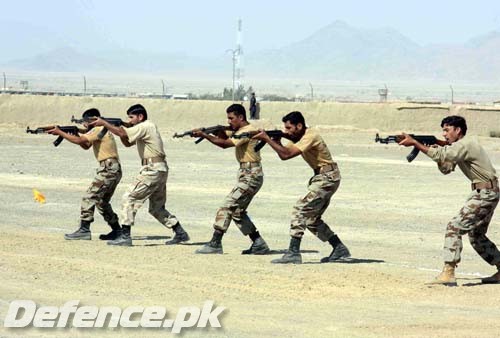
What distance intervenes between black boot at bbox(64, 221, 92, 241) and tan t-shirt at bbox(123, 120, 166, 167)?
139 cm

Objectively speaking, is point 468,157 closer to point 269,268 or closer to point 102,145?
point 269,268

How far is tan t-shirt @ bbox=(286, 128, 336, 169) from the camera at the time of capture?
14297mm

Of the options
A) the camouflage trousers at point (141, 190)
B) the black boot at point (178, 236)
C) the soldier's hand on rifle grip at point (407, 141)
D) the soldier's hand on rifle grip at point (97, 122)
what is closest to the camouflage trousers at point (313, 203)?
the soldier's hand on rifle grip at point (407, 141)

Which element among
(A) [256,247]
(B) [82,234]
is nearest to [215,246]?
(A) [256,247]

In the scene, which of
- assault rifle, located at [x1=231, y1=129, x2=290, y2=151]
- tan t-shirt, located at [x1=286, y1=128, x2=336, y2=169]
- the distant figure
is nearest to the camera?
tan t-shirt, located at [x1=286, y1=128, x2=336, y2=169]

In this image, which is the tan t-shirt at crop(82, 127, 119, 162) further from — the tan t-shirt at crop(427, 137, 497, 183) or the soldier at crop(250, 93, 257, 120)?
the soldier at crop(250, 93, 257, 120)

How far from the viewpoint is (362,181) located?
2895 cm

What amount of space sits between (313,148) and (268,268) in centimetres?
146

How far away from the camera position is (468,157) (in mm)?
13016

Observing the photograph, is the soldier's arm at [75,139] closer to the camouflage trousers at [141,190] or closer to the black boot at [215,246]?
the camouflage trousers at [141,190]

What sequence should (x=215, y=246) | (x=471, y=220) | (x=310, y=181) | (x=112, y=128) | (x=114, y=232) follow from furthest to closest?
(x=114, y=232) → (x=112, y=128) → (x=215, y=246) → (x=310, y=181) → (x=471, y=220)

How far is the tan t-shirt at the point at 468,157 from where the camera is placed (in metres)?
12.9

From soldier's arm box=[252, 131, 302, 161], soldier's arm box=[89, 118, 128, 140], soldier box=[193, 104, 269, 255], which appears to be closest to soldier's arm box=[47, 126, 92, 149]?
soldier's arm box=[89, 118, 128, 140]

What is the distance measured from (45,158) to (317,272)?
2226 centimetres
